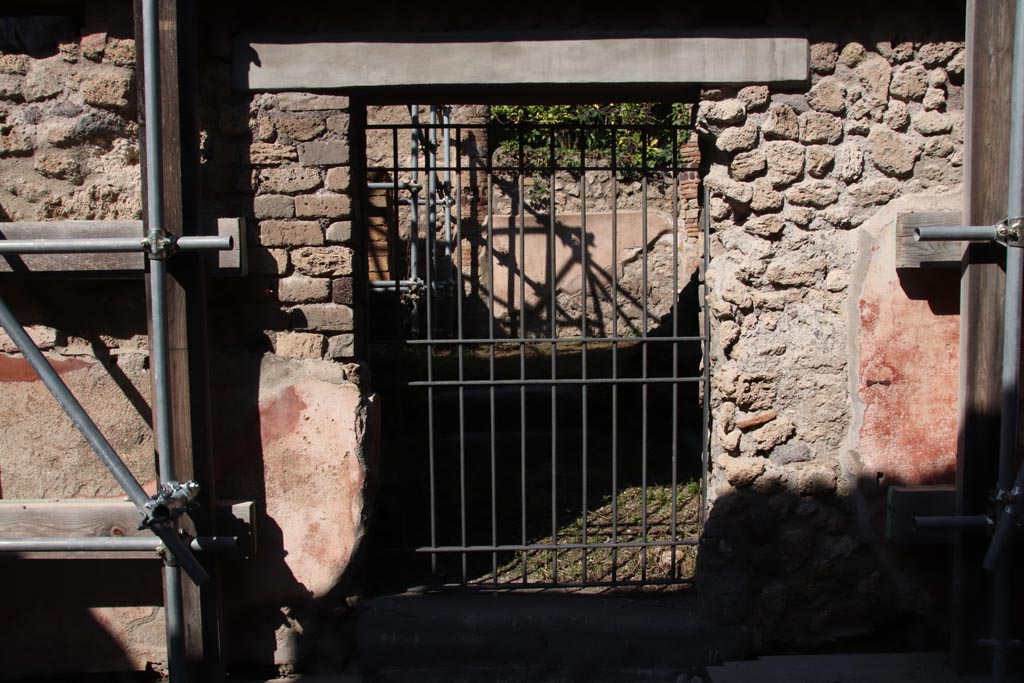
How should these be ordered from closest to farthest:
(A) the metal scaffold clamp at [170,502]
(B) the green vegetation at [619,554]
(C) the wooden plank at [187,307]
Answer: (A) the metal scaffold clamp at [170,502], (C) the wooden plank at [187,307], (B) the green vegetation at [619,554]

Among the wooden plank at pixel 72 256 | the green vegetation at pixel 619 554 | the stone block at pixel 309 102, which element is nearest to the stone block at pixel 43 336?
the wooden plank at pixel 72 256

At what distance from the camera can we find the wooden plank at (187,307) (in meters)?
2.88

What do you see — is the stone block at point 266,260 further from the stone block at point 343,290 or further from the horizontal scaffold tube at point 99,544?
the horizontal scaffold tube at point 99,544

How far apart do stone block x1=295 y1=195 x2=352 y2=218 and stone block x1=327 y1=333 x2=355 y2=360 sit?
47 cm

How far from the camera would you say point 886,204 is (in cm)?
316

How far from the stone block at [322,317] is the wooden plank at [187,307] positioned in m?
0.35

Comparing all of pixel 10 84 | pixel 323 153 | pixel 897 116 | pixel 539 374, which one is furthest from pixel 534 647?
pixel 539 374

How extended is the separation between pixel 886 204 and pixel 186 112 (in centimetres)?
260

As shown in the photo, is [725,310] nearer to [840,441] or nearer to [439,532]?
[840,441]

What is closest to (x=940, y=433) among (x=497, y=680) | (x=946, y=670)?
(x=946, y=670)

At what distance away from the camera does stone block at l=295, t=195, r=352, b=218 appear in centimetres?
317

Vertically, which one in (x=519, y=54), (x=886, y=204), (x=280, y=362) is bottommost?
(x=280, y=362)

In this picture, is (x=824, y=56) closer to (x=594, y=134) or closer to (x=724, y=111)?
(x=724, y=111)

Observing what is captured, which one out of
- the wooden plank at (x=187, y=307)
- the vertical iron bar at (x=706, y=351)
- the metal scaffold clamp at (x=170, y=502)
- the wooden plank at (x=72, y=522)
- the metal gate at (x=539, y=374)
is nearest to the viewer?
the metal scaffold clamp at (x=170, y=502)
